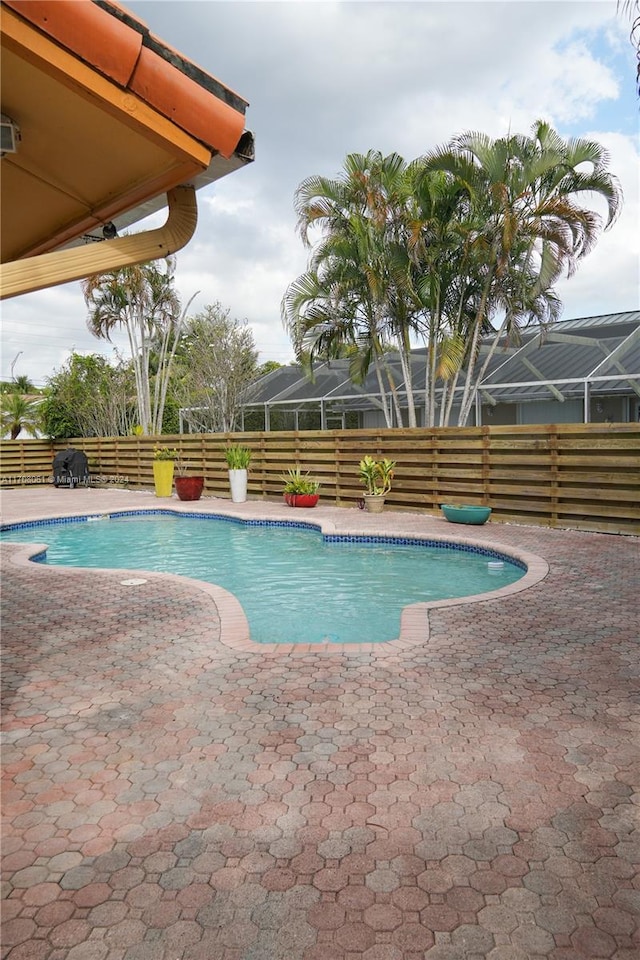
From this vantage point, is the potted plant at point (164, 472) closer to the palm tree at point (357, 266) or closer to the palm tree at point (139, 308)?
the palm tree at point (357, 266)

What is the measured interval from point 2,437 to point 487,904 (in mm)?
27074

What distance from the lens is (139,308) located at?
21328 millimetres

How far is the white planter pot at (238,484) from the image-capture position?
15.4 meters

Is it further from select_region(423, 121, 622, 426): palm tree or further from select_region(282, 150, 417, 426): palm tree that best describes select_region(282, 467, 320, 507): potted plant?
select_region(423, 121, 622, 426): palm tree

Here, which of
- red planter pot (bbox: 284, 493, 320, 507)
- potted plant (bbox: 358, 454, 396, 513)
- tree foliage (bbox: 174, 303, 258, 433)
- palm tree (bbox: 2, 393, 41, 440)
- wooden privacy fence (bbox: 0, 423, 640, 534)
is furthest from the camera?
palm tree (bbox: 2, 393, 41, 440)

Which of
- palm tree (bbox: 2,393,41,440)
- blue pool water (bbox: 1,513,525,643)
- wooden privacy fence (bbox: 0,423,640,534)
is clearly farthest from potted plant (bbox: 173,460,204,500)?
palm tree (bbox: 2,393,41,440)

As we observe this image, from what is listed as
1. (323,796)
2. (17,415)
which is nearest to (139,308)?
(17,415)

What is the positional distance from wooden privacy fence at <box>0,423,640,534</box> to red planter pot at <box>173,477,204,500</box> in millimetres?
1069

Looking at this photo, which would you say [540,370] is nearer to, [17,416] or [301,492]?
[301,492]

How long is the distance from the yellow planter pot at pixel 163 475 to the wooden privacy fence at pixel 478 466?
26.5 inches

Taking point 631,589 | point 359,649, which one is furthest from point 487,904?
point 631,589

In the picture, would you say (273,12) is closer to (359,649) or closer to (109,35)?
(109,35)

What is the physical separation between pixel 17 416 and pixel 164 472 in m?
11.4

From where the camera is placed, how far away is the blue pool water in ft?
21.2
